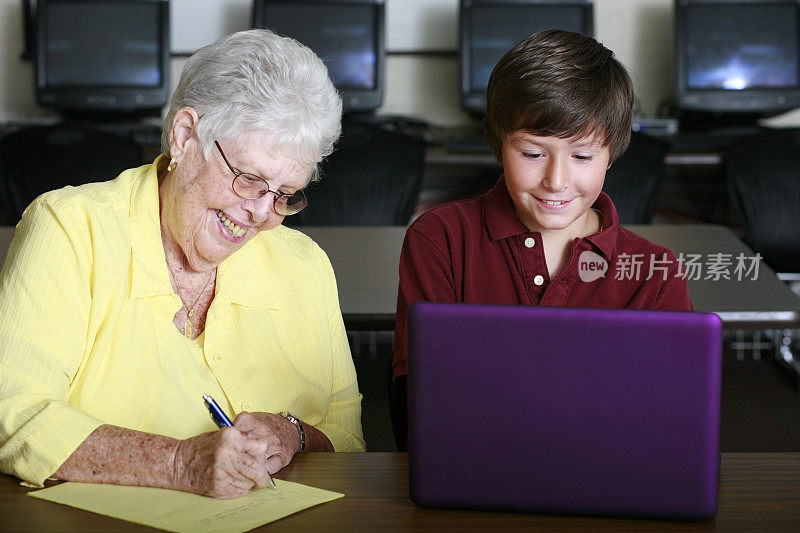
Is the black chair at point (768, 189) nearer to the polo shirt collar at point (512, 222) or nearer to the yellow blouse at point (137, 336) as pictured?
the polo shirt collar at point (512, 222)

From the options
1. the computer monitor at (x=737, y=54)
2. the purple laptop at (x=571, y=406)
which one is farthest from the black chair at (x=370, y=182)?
the purple laptop at (x=571, y=406)

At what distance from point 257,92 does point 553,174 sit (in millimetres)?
453

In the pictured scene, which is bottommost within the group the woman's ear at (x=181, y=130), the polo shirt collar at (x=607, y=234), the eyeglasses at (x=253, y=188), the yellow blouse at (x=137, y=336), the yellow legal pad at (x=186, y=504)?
the yellow legal pad at (x=186, y=504)

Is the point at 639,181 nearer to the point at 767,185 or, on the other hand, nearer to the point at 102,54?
the point at 767,185

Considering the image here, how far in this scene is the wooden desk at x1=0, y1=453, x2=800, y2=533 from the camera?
992 mm

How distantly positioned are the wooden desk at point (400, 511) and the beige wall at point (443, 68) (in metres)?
3.56

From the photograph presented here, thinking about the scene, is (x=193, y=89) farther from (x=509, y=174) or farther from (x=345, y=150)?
(x=345, y=150)

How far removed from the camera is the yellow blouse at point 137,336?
1.14 m

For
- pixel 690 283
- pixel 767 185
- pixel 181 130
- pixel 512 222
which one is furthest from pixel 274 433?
pixel 767 185

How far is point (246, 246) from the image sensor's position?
1470mm

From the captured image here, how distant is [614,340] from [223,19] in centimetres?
391

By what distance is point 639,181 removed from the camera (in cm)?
338

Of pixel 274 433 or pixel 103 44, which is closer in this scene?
pixel 274 433

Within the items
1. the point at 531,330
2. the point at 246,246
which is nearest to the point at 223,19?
the point at 246,246
